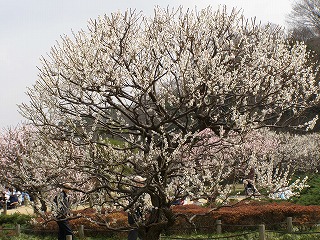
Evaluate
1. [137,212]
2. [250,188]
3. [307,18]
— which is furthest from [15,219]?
[307,18]

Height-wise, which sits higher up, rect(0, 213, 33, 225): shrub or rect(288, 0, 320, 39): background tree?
rect(288, 0, 320, 39): background tree

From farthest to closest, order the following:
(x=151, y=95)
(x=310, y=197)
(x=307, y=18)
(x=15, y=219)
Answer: (x=307, y=18)
(x=15, y=219)
(x=310, y=197)
(x=151, y=95)

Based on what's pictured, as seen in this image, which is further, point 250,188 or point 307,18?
point 307,18

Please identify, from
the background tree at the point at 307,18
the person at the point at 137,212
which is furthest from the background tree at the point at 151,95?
the background tree at the point at 307,18

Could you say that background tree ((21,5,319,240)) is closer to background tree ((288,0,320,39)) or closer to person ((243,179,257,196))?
person ((243,179,257,196))

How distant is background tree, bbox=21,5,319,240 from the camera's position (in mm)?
9266

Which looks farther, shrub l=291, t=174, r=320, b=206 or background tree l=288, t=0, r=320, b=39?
background tree l=288, t=0, r=320, b=39

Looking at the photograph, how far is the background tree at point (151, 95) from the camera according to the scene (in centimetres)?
927

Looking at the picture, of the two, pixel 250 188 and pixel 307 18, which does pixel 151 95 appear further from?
pixel 307 18

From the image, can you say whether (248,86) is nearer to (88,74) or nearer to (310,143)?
(88,74)

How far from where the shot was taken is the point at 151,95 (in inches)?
384

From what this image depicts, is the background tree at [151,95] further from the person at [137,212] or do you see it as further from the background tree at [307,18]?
the background tree at [307,18]

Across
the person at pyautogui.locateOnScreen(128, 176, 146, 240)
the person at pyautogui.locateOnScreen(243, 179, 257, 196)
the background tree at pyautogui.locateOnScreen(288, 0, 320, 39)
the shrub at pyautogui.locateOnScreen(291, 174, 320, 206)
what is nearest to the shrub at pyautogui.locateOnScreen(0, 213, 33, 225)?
the person at pyautogui.locateOnScreen(243, 179, 257, 196)

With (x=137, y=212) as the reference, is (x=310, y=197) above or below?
above
